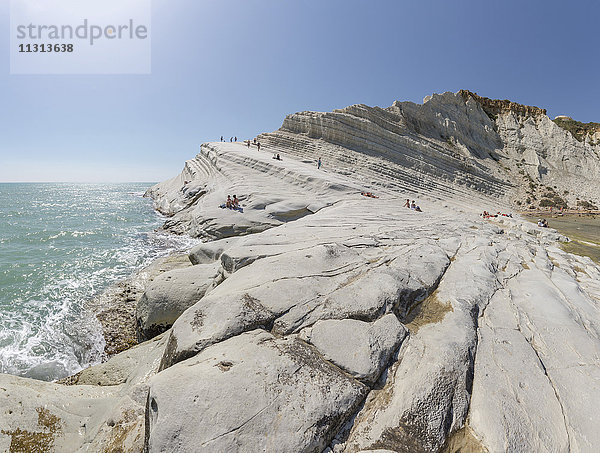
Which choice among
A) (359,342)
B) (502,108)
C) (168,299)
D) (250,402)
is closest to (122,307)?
(168,299)

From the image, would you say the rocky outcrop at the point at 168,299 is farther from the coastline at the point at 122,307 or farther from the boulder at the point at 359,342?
the boulder at the point at 359,342

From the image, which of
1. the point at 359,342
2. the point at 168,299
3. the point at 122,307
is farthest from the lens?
Result: the point at 122,307

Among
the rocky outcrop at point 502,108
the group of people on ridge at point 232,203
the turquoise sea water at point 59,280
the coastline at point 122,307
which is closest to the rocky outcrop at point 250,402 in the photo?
the coastline at point 122,307

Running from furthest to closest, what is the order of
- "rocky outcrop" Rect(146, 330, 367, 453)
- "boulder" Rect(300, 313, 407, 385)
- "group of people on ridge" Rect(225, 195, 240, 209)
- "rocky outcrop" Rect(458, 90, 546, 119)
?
"rocky outcrop" Rect(458, 90, 546, 119) → "group of people on ridge" Rect(225, 195, 240, 209) → "boulder" Rect(300, 313, 407, 385) → "rocky outcrop" Rect(146, 330, 367, 453)

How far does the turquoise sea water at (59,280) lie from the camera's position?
748 centimetres

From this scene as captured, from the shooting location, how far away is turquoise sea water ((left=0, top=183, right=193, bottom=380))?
7.48m

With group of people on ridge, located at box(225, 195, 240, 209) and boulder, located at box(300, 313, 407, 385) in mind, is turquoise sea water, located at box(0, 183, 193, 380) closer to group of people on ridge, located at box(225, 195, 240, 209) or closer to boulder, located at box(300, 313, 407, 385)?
group of people on ridge, located at box(225, 195, 240, 209)

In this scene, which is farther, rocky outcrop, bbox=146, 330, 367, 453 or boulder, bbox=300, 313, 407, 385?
boulder, bbox=300, 313, 407, 385

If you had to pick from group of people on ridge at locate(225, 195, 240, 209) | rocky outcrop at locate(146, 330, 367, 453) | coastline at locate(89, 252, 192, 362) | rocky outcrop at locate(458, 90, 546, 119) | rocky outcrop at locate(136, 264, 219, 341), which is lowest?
coastline at locate(89, 252, 192, 362)

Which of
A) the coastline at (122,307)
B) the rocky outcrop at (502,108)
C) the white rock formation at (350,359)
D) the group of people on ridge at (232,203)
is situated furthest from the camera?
the rocky outcrop at (502,108)

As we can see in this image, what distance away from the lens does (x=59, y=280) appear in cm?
1176

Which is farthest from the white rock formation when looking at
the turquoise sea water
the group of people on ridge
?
the group of people on ridge

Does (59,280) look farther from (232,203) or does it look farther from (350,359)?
(350,359)

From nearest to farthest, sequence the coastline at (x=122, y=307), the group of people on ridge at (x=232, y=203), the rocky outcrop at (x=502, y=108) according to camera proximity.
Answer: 1. the coastline at (x=122, y=307)
2. the group of people on ridge at (x=232, y=203)
3. the rocky outcrop at (x=502, y=108)
